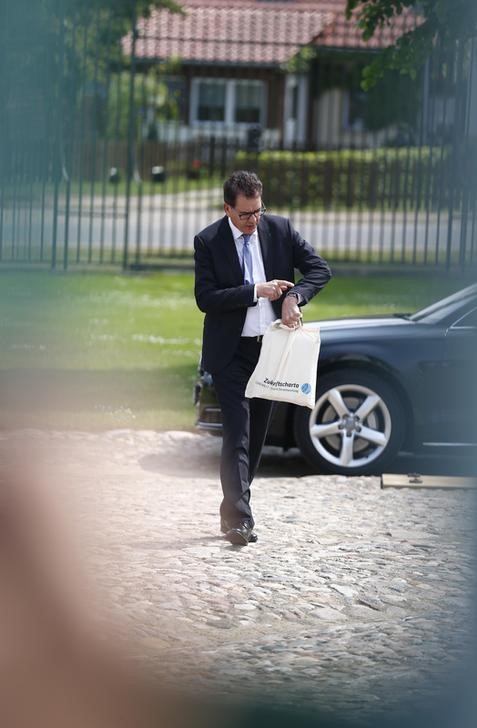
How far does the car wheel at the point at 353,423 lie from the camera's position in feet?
26.8

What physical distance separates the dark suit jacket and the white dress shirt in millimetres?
22

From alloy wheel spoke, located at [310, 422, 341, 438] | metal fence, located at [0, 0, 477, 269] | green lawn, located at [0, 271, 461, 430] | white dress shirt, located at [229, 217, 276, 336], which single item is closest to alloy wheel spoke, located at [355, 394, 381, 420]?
alloy wheel spoke, located at [310, 422, 341, 438]

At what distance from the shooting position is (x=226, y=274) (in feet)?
19.9

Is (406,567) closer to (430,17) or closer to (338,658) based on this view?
(338,658)

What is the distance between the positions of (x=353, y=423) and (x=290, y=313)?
2464mm

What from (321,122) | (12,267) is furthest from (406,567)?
(321,122)

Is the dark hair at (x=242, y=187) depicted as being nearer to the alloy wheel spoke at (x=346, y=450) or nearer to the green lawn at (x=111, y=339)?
the green lawn at (x=111, y=339)

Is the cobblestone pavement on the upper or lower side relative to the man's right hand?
Result: lower

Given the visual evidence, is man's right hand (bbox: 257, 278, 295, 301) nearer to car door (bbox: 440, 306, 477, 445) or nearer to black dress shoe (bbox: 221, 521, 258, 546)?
car door (bbox: 440, 306, 477, 445)

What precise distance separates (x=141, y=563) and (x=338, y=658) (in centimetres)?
166

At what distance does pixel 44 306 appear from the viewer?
2.52 meters

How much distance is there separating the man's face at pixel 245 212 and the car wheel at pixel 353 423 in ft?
7.52

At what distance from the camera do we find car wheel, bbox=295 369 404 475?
8.16 meters

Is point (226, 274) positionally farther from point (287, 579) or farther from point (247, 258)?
point (287, 579)
